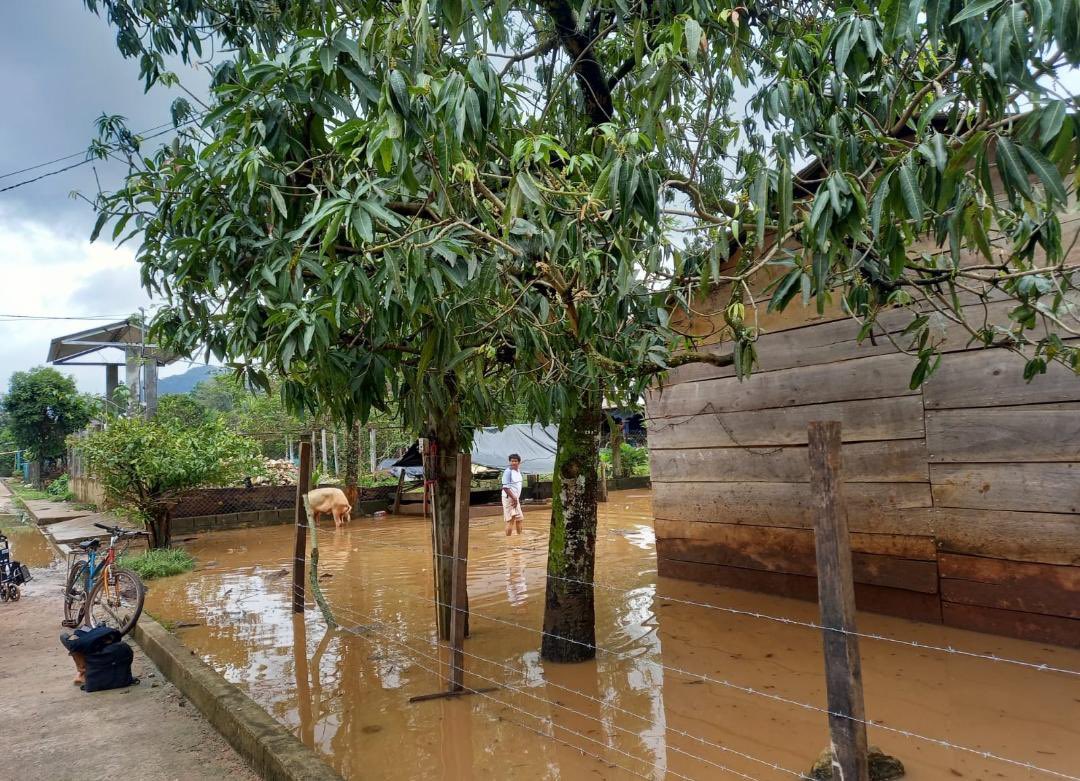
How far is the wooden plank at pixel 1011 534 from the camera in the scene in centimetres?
487

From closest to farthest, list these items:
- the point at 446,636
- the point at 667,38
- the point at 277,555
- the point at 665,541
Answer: the point at 667,38 < the point at 446,636 < the point at 665,541 < the point at 277,555

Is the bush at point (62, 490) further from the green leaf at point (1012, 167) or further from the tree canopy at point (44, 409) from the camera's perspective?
the green leaf at point (1012, 167)

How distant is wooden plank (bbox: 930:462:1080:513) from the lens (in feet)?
16.0

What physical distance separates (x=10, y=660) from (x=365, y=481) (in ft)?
44.8

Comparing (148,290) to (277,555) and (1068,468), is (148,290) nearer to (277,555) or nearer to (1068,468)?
(1068,468)

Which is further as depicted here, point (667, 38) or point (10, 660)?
point (10, 660)

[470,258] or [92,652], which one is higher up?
[470,258]

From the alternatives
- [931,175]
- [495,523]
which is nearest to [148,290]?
[931,175]

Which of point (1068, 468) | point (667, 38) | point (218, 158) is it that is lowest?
point (1068, 468)

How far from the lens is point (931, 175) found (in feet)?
6.99

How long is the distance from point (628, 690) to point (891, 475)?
2.78m

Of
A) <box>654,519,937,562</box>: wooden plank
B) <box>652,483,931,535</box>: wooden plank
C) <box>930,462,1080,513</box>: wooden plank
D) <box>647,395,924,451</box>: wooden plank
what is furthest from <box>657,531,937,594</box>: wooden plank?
<box>647,395,924,451</box>: wooden plank

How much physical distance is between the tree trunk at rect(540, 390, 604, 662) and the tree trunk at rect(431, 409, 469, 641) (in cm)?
87

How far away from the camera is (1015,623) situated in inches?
200
